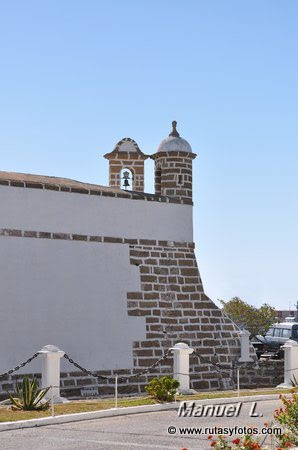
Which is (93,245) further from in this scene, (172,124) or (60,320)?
(172,124)

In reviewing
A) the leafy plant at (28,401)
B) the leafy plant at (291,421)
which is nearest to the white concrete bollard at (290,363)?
the leafy plant at (28,401)

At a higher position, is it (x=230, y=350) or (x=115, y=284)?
(x=115, y=284)

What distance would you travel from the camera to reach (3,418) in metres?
14.9

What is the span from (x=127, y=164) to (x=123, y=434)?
1262 centimetres

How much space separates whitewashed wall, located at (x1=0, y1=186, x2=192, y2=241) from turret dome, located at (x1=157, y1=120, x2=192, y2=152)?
1.70 meters

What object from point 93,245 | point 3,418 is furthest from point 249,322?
point 3,418

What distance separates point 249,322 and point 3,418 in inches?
1796

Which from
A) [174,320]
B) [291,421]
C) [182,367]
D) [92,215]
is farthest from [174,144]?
[291,421]

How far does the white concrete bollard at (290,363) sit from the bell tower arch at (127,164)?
6.22 metres

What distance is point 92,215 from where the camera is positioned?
2256 centimetres

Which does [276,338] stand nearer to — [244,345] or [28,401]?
[244,345]

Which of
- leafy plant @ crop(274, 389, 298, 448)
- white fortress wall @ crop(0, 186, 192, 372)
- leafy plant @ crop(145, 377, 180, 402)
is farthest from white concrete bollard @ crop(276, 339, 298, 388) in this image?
leafy plant @ crop(274, 389, 298, 448)

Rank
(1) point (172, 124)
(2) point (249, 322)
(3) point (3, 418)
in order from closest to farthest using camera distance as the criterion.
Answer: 1. (3) point (3, 418)
2. (1) point (172, 124)
3. (2) point (249, 322)

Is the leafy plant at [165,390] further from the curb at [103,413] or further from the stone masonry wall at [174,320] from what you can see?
the stone masonry wall at [174,320]
